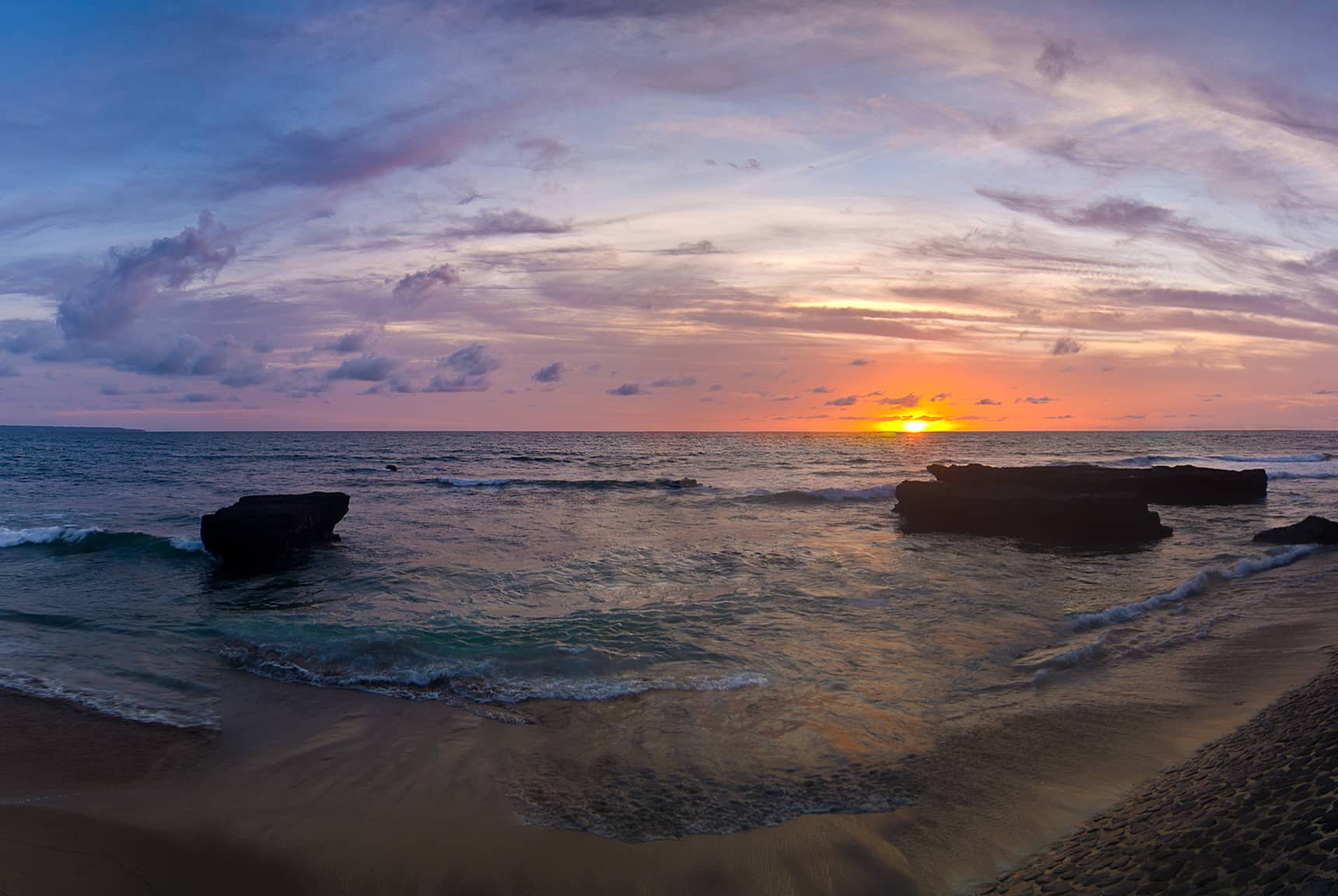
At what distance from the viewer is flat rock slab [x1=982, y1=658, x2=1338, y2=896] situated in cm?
367

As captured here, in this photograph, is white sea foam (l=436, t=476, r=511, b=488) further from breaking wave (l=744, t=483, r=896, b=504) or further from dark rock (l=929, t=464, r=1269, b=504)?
dark rock (l=929, t=464, r=1269, b=504)

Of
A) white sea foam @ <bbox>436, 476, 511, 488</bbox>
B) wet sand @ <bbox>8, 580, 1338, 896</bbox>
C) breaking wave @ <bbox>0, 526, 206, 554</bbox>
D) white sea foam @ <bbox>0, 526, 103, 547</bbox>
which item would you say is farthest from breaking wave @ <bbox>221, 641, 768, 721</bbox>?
white sea foam @ <bbox>436, 476, 511, 488</bbox>

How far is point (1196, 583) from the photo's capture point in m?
14.4

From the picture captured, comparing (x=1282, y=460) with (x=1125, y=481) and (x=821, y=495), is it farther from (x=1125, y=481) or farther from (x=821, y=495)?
(x=821, y=495)

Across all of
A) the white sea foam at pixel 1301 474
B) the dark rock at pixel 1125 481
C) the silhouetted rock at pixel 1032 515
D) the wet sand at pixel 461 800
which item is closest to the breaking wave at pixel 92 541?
the wet sand at pixel 461 800

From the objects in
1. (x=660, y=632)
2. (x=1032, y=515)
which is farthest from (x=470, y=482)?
(x=660, y=632)

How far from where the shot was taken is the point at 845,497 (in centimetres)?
3659

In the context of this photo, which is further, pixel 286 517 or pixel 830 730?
pixel 286 517

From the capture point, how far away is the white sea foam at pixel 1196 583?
39.5ft

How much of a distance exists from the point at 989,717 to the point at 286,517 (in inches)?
690

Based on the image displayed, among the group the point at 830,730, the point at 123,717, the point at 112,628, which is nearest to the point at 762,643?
the point at 830,730

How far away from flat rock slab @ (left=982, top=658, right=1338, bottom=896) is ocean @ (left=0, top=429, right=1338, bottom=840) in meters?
1.62

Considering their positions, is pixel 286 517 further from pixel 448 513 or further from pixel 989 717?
pixel 989 717

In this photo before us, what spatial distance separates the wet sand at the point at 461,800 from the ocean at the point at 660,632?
246 millimetres
